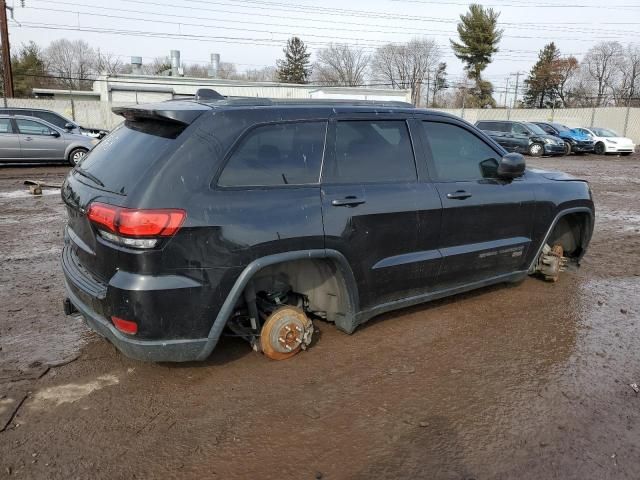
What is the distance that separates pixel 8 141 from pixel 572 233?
1483cm

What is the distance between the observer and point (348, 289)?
3576 millimetres

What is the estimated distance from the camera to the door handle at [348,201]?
3.40 meters

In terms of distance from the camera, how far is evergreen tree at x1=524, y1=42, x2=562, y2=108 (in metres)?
68.6

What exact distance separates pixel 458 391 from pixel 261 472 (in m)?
1.41

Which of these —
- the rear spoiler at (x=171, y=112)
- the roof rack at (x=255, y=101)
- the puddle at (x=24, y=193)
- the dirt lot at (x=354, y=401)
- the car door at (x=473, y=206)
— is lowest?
the puddle at (x=24, y=193)

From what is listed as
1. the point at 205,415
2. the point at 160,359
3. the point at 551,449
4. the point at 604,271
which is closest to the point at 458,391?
the point at 551,449

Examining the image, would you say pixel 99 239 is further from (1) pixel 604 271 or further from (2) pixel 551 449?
(1) pixel 604 271

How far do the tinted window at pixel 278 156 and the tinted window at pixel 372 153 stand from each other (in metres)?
0.15

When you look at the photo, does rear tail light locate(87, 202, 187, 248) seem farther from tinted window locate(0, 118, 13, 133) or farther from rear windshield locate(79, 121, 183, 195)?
tinted window locate(0, 118, 13, 133)

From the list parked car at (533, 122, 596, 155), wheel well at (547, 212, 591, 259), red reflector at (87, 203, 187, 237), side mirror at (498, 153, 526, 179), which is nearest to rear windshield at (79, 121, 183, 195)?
red reflector at (87, 203, 187, 237)

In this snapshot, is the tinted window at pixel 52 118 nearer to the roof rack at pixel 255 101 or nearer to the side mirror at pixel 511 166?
the roof rack at pixel 255 101

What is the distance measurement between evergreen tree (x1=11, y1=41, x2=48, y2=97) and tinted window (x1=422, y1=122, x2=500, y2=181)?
53438mm

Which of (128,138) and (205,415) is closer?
(205,415)

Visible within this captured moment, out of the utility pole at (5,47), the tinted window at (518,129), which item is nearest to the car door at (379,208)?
the tinted window at (518,129)
